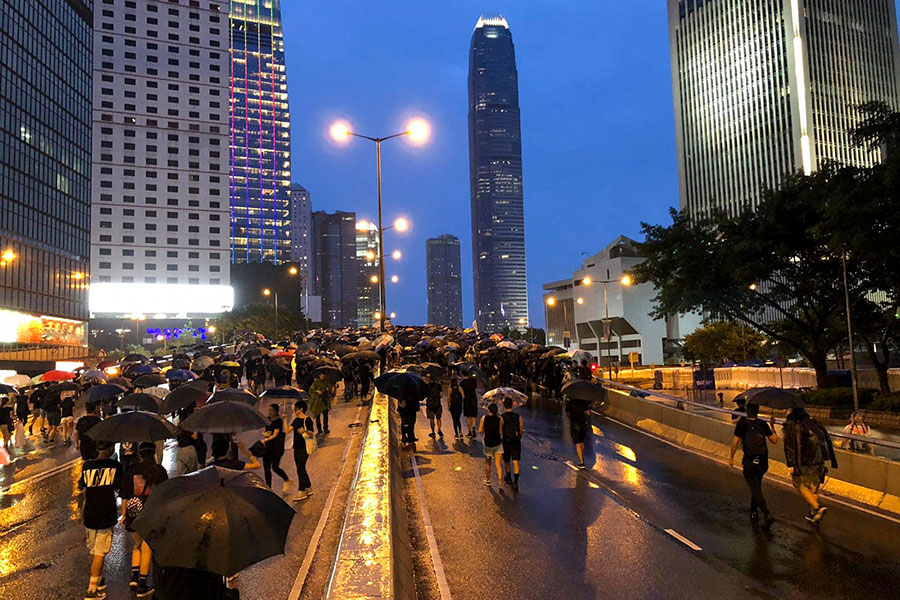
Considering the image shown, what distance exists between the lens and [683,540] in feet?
31.1

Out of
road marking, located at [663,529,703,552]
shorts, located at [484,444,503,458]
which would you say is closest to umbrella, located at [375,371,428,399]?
shorts, located at [484,444,503,458]

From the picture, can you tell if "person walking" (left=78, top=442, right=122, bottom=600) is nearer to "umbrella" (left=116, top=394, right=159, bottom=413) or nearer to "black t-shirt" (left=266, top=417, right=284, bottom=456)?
"black t-shirt" (left=266, top=417, right=284, bottom=456)

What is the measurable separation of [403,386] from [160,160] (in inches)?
4811

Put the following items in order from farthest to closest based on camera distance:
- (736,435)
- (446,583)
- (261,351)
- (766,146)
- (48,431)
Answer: (766,146) < (261,351) < (48,431) < (736,435) < (446,583)

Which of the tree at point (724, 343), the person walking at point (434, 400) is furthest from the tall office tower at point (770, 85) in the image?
the person walking at point (434, 400)

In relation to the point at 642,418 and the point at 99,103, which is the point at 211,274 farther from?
the point at 642,418

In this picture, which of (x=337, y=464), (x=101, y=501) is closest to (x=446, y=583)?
(x=101, y=501)

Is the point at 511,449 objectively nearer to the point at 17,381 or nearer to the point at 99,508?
the point at 99,508

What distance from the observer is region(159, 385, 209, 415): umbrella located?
49.8 feet

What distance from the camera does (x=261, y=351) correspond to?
3247cm

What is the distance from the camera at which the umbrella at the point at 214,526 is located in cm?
440

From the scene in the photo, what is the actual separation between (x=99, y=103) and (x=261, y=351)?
110 meters

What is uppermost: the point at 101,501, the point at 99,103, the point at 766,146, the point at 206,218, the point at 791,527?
the point at 99,103

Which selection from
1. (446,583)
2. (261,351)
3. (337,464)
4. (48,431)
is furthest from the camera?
(261,351)
